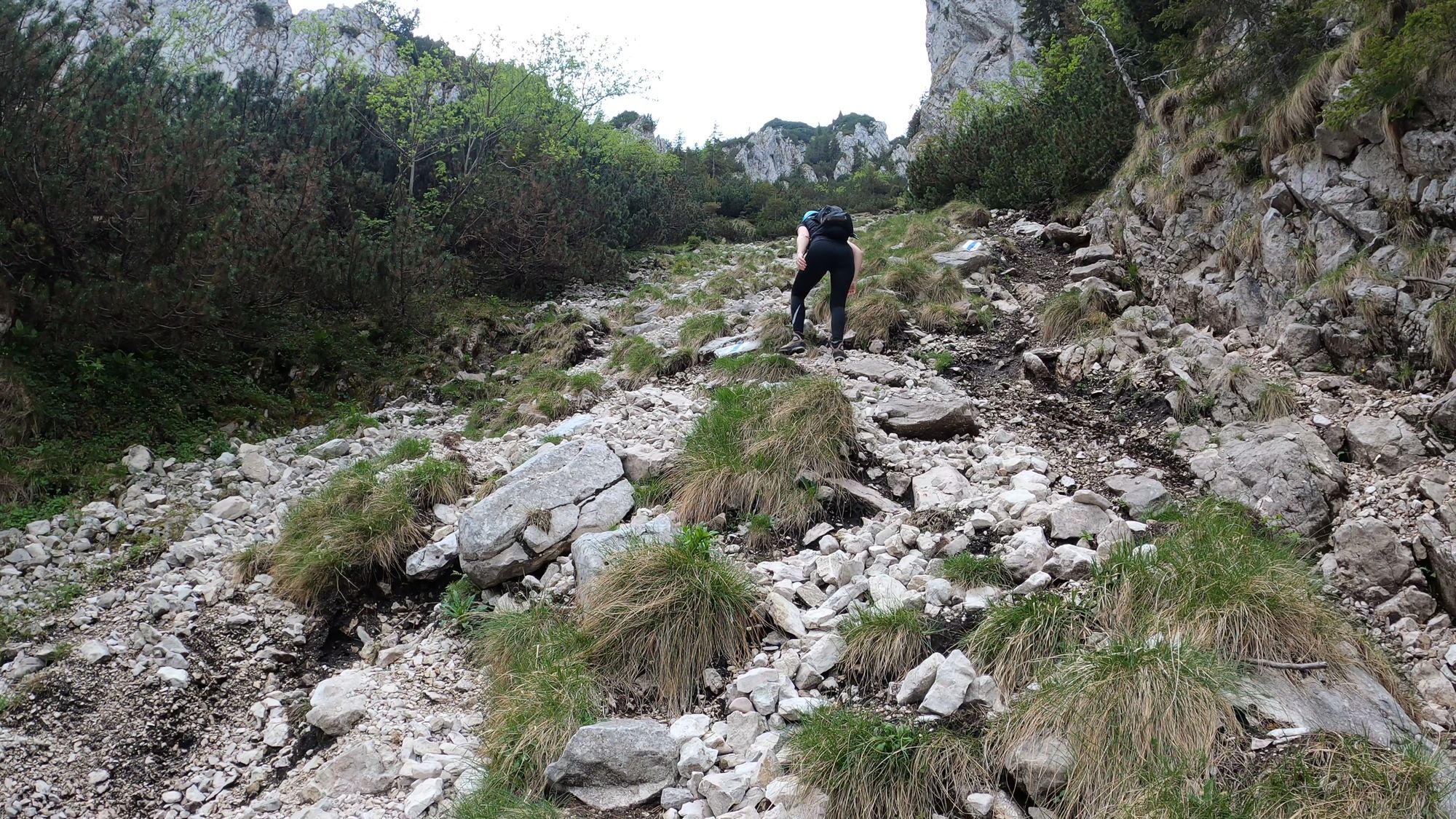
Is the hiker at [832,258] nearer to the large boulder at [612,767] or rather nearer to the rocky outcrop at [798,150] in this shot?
the large boulder at [612,767]

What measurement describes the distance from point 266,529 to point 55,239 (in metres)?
4.02

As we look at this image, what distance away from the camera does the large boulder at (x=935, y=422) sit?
7.14 meters

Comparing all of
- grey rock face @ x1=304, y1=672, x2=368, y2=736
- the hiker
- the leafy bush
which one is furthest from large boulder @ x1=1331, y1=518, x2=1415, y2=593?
the leafy bush

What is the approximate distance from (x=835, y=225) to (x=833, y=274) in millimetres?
582

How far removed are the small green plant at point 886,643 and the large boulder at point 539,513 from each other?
257 cm

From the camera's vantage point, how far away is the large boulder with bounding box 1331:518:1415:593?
4.72 meters

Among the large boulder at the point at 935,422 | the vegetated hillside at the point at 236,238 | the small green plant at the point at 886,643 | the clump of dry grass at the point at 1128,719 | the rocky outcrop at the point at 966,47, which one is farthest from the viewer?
the rocky outcrop at the point at 966,47

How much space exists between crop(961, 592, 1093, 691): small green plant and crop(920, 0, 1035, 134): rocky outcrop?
33.1 meters

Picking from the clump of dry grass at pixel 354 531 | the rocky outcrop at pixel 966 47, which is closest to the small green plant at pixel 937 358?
the clump of dry grass at pixel 354 531

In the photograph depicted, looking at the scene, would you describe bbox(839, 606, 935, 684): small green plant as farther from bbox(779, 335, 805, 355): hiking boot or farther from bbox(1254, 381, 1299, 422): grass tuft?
bbox(779, 335, 805, 355): hiking boot

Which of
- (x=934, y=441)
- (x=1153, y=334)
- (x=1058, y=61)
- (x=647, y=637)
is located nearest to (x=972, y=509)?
(x=934, y=441)

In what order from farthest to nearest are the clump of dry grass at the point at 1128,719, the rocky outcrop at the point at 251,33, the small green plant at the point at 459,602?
1. the rocky outcrop at the point at 251,33
2. the small green plant at the point at 459,602
3. the clump of dry grass at the point at 1128,719

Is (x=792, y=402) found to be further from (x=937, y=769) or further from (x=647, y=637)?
(x=937, y=769)

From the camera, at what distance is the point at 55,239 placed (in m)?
7.95
